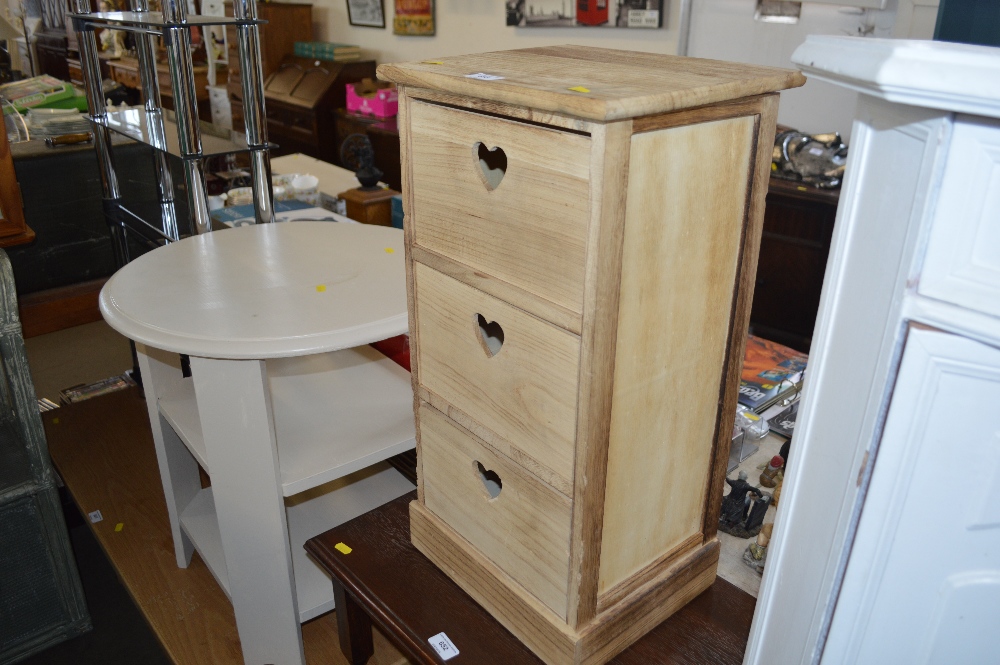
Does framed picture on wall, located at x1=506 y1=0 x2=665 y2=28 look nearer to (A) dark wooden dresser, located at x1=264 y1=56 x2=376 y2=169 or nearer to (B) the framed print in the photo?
(B) the framed print

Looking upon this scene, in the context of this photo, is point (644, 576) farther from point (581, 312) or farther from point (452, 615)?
point (581, 312)

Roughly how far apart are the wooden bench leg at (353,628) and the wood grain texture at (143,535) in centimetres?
17

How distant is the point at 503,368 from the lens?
2.83 ft

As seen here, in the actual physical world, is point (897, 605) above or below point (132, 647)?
above

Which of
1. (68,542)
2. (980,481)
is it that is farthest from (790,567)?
(68,542)

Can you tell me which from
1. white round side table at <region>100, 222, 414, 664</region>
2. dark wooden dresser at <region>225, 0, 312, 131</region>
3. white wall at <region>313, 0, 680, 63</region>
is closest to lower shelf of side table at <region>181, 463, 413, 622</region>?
white round side table at <region>100, 222, 414, 664</region>

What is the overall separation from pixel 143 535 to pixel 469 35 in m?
3.80

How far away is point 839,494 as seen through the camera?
2.13ft

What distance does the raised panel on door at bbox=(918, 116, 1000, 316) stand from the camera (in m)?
0.49

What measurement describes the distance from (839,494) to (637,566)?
13.8 inches

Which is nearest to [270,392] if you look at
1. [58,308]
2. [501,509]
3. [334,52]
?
[501,509]

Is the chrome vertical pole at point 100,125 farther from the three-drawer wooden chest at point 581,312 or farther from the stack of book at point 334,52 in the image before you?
the stack of book at point 334,52

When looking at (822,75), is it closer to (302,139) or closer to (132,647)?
(132,647)

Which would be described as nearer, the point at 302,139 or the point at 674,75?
the point at 674,75
